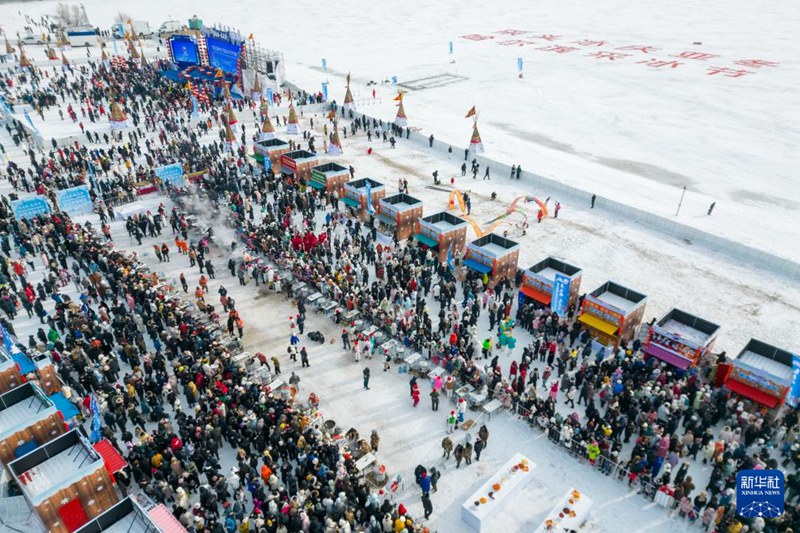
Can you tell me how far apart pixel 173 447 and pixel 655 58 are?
282ft

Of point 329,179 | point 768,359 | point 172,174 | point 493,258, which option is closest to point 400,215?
point 493,258

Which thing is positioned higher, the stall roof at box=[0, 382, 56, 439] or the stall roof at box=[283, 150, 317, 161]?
the stall roof at box=[283, 150, 317, 161]

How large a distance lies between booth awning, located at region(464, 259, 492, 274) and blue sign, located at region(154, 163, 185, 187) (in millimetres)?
21573

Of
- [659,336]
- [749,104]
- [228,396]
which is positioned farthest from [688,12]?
[228,396]

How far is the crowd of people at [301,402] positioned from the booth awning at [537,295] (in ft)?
1.46

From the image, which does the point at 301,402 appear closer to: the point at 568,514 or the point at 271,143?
the point at 568,514

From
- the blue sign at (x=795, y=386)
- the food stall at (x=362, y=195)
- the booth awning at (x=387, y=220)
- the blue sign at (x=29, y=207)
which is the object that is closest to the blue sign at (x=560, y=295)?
the blue sign at (x=795, y=386)

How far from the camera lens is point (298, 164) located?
39.6 metres

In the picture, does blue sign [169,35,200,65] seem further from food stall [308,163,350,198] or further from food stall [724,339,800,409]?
food stall [724,339,800,409]

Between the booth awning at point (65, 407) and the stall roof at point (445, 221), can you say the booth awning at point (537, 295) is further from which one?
the booth awning at point (65, 407)

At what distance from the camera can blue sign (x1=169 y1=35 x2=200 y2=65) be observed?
211ft

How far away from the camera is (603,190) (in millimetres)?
41219

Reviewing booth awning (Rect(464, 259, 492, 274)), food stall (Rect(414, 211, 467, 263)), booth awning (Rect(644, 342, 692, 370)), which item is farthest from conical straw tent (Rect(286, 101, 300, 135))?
booth awning (Rect(644, 342, 692, 370))

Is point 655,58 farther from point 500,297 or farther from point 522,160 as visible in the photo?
point 500,297
